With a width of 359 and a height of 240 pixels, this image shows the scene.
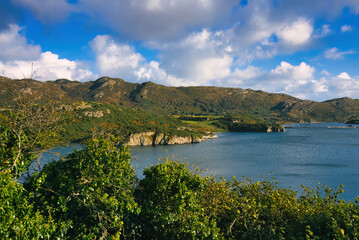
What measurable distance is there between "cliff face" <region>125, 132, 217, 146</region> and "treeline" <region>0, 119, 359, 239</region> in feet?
324

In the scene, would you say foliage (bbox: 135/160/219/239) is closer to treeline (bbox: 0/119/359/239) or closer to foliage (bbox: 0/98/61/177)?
treeline (bbox: 0/119/359/239)

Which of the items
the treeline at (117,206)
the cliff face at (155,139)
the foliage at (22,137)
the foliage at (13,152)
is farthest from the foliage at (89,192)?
the cliff face at (155,139)

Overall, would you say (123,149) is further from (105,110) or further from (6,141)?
(105,110)

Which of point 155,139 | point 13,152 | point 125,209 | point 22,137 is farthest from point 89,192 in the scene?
point 155,139

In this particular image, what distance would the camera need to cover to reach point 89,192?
10.8 metres

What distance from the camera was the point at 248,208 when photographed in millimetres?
12031

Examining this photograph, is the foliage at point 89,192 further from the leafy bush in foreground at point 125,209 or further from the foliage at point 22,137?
the foliage at point 22,137

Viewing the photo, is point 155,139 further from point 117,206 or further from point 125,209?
point 117,206

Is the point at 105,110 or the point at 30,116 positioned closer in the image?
the point at 30,116

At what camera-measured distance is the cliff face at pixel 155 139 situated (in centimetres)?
11406

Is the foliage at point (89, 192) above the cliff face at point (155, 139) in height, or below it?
above

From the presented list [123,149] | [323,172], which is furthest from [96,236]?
[323,172]

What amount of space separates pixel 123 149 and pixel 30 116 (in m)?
5.44

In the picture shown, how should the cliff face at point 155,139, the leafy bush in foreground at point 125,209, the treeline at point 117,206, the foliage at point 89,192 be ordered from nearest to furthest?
the leafy bush in foreground at point 125,209 < the treeline at point 117,206 < the foliage at point 89,192 < the cliff face at point 155,139
